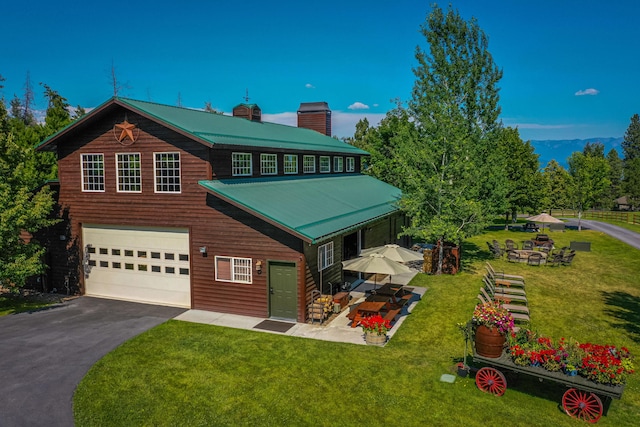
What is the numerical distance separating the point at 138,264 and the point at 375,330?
1132 cm

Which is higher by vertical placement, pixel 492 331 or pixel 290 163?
pixel 290 163

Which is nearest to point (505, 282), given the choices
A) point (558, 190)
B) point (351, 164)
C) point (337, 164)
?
point (337, 164)

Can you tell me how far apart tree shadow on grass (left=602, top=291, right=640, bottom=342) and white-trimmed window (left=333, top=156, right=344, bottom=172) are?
1838 cm

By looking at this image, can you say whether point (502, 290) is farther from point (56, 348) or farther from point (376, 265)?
point (56, 348)

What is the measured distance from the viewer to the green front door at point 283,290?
666 inches

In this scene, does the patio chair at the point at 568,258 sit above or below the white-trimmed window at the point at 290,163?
below

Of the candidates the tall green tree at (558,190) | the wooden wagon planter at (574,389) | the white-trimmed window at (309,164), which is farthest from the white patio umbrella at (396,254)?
the tall green tree at (558,190)

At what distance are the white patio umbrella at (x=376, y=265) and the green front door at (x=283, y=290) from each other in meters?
2.25

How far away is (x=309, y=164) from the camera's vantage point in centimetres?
2814

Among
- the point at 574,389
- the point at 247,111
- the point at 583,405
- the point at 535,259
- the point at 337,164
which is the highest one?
the point at 247,111

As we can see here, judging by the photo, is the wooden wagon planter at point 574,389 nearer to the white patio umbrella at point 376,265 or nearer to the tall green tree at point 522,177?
the white patio umbrella at point 376,265

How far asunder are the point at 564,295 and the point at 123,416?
19.1 m

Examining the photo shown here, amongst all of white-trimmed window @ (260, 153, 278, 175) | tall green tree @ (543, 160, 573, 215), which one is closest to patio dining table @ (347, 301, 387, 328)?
white-trimmed window @ (260, 153, 278, 175)

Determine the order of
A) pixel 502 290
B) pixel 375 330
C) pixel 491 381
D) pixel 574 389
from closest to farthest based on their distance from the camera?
1. pixel 574 389
2. pixel 491 381
3. pixel 375 330
4. pixel 502 290
